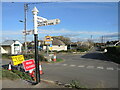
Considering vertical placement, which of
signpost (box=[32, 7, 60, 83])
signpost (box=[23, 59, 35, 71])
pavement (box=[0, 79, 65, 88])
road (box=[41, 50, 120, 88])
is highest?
signpost (box=[32, 7, 60, 83])

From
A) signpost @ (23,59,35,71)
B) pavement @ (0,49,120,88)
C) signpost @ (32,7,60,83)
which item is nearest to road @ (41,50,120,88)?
pavement @ (0,49,120,88)

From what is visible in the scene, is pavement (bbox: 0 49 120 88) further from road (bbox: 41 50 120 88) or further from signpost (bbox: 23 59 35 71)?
signpost (bbox: 23 59 35 71)

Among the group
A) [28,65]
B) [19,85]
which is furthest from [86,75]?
[19,85]

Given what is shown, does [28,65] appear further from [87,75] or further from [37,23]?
[87,75]

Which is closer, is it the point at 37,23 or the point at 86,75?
the point at 37,23

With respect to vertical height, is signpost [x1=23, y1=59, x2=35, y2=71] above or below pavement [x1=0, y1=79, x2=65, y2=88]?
above

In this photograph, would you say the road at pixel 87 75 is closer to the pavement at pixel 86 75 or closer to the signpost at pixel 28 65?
the pavement at pixel 86 75

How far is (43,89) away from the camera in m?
4.76

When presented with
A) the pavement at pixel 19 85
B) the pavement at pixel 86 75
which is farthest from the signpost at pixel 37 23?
the pavement at pixel 86 75

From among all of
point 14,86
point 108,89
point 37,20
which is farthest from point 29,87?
point 108,89

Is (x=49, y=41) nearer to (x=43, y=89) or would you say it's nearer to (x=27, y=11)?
(x=27, y=11)

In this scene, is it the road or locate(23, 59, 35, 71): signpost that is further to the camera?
the road

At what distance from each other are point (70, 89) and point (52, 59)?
13196 millimetres

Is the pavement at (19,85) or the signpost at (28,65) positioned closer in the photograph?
the pavement at (19,85)
